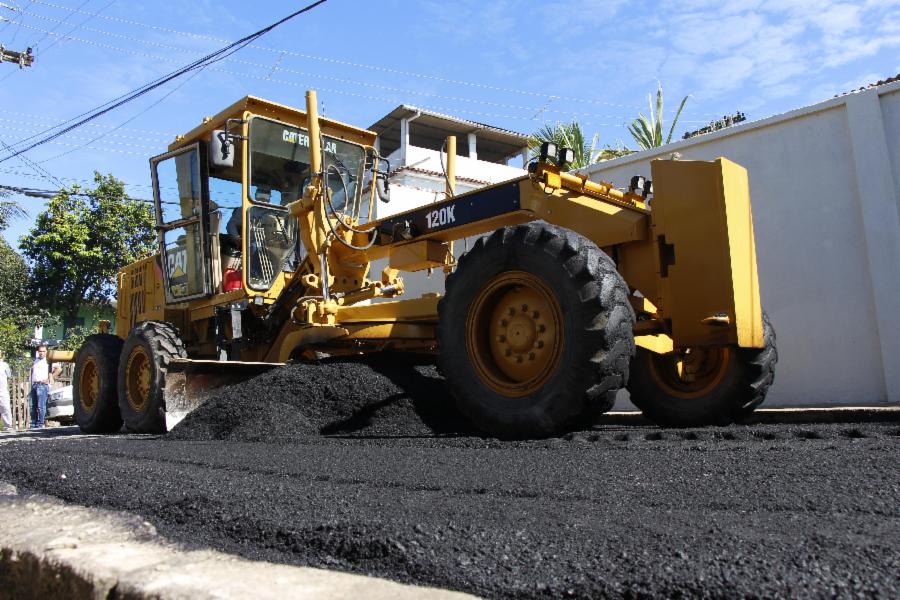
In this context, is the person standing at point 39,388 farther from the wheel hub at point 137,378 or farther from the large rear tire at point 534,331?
the large rear tire at point 534,331

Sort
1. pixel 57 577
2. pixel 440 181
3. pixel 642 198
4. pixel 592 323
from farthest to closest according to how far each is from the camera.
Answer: pixel 440 181 < pixel 642 198 < pixel 592 323 < pixel 57 577

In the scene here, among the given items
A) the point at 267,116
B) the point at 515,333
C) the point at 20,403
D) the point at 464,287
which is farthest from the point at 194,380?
the point at 20,403

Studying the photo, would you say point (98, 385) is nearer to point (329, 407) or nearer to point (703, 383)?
point (329, 407)

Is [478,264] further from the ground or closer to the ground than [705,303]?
further from the ground

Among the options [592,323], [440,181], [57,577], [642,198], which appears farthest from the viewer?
[440,181]

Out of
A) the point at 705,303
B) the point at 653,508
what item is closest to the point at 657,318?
the point at 705,303

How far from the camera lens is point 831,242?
743 centimetres

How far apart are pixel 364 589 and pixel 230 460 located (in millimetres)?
2471

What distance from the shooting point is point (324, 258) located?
659cm

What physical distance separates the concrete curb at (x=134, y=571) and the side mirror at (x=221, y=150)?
15.3ft

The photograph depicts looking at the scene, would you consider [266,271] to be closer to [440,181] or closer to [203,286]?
[203,286]

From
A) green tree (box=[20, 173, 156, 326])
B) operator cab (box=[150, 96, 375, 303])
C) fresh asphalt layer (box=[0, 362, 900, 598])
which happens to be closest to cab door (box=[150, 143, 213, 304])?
operator cab (box=[150, 96, 375, 303])

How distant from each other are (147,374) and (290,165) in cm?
257

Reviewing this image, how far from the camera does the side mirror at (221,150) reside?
6434 millimetres
